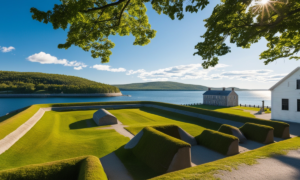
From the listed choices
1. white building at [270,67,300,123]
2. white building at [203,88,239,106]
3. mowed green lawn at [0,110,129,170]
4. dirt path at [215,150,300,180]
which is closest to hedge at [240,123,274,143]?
dirt path at [215,150,300,180]

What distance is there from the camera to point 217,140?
1394 centimetres

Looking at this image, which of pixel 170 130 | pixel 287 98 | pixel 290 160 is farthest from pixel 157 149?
pixel 287 98

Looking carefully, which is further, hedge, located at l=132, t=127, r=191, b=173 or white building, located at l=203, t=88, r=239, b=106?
Answer: white building, located at l=203, t=88, r=239, b=106

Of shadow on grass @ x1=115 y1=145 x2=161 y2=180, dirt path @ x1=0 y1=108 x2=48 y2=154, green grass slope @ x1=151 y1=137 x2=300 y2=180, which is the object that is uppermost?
green grass slope @ x1=151 y1=137 x2=300 y2=180

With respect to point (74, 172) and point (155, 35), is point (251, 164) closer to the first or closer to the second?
point (74, 172)

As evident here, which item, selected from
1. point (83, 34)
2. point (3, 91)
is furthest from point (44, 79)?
point (83, 34)

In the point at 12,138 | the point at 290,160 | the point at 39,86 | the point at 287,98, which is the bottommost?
the point at 12,138

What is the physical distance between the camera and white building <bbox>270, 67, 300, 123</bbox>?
82.5ft

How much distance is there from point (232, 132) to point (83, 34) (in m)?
17.4

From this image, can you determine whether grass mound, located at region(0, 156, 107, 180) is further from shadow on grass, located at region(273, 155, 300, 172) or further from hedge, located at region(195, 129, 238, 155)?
shadow on grass, located at region(273, 155, 300, 172)

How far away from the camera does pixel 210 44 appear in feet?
36.8

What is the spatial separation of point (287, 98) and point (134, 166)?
29.7 meters

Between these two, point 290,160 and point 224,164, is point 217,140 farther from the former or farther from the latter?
point 224,164

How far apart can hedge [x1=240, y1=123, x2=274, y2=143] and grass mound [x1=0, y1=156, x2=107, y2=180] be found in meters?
16.9
